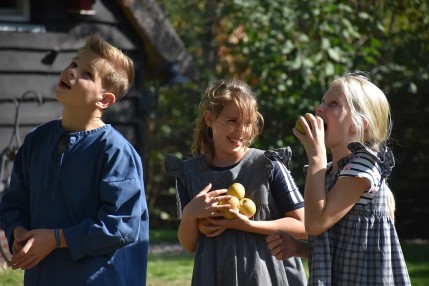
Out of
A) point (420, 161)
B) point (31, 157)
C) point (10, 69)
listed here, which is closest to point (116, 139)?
point (31, 157)

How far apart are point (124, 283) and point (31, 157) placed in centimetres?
64

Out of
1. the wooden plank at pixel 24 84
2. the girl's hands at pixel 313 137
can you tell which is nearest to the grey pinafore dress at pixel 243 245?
the girl's hands at pixel 313 137

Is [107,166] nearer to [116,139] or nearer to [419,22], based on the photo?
[116,139]

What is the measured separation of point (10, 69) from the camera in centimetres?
900

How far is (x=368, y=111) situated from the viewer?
366cm

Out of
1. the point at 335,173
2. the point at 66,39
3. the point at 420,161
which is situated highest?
the point at 66,39

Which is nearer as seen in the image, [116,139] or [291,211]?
[116,139]

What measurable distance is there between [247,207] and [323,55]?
7.45 metres

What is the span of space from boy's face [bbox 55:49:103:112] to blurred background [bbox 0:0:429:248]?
5.06 m

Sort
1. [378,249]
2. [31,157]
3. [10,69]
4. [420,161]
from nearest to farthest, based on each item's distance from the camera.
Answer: [378,249] < [31,157] < [10,69] < [420,161]

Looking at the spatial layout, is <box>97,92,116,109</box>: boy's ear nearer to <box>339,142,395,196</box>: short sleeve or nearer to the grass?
<box>339,142,395,196</box>: short sleeve

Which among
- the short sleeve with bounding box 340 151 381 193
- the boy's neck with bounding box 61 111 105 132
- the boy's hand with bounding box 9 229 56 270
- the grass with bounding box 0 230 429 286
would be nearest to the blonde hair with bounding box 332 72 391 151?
the short sleeve with bounding box 340 151 381 193

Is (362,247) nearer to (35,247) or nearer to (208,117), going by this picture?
(208,117)

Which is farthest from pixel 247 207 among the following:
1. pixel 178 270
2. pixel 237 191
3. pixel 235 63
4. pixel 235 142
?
pixel 235 63
